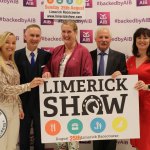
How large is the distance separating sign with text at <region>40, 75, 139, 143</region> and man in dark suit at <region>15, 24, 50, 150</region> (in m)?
0.43

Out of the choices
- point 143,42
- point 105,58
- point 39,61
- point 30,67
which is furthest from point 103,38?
point 30,67

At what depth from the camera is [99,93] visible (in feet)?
9.13

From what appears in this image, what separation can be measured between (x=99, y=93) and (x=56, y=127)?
0.51 metres

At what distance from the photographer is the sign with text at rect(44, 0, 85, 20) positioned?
12.2ft

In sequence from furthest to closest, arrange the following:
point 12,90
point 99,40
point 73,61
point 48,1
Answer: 1. point 48,1
2. point 99,40
3. point 73,61
4. point 12,90

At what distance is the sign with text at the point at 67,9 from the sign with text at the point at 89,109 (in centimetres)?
127

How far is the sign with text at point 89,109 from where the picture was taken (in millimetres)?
2750

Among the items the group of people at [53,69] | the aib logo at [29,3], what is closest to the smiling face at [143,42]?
the group of people at [53,69]

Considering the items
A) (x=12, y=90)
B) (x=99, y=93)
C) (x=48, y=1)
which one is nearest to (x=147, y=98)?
(x=99, y=93)

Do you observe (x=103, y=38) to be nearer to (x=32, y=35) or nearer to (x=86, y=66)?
(x=86, y=66)

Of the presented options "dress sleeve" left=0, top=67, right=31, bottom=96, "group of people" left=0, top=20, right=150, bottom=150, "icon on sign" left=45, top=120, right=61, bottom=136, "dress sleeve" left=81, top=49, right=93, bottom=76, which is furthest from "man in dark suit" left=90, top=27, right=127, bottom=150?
"dress sleeve" left=0, top=67, right=31, bottom=96

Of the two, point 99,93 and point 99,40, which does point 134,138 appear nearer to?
point 99,93

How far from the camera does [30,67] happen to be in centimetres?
307

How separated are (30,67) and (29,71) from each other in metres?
0.04
